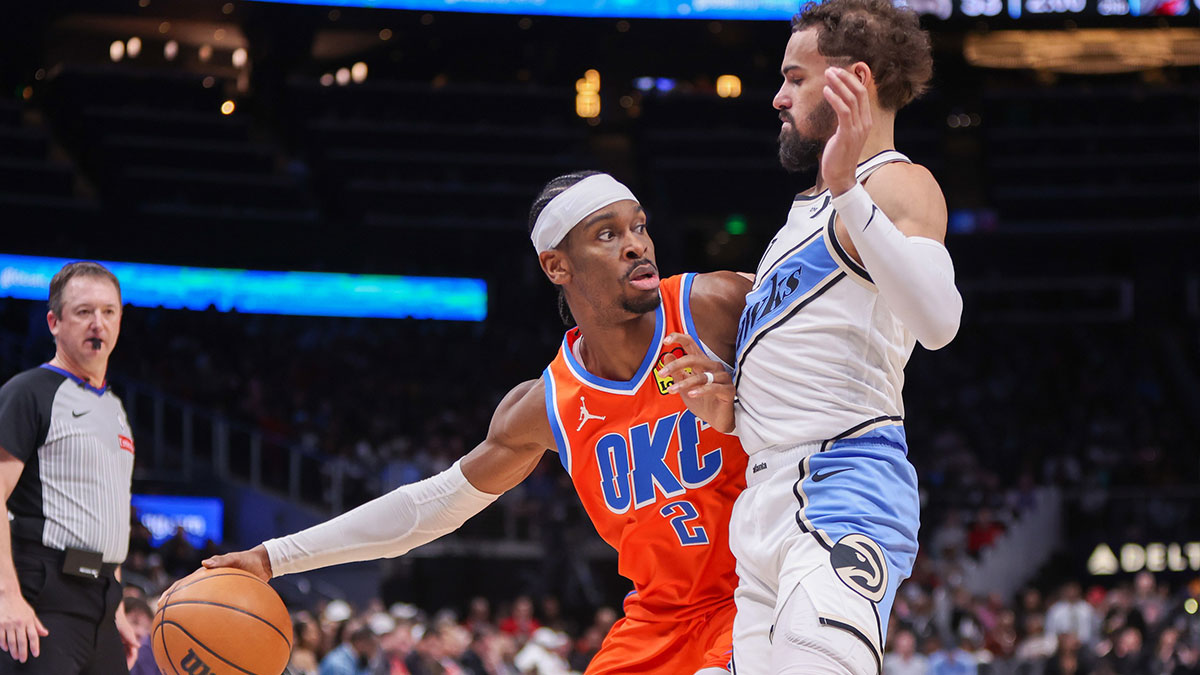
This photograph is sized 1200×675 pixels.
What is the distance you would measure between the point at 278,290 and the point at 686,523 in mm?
21063

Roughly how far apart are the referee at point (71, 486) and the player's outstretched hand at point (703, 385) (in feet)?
9.22

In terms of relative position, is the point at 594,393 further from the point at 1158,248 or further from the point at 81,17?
the point at 1158,248

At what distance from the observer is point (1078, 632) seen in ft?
52.5

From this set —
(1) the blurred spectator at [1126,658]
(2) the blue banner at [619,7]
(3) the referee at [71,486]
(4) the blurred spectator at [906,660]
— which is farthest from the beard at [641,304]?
(2) the blue banner at [619,7]

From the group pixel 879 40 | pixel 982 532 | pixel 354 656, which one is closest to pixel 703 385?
pixel 879 40

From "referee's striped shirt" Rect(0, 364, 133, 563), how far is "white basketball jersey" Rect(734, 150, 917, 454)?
3.14 metres

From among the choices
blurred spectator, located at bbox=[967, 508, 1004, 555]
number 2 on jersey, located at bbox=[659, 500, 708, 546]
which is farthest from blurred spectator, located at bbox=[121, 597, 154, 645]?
blurred spectator, located at bbox=[967, 508, 1004, 555]

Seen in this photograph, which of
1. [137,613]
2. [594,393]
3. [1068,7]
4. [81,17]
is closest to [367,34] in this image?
[81,17]

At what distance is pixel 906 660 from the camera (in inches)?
572

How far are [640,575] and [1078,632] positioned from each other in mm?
13388

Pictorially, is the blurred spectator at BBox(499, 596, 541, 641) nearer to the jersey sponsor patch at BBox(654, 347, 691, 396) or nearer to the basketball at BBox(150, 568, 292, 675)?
the basketball at BBox(150, 568, 292, 675)

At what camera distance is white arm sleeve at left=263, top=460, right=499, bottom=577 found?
4539 millimetres

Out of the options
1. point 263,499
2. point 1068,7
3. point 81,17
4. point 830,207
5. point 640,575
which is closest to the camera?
point 830,207

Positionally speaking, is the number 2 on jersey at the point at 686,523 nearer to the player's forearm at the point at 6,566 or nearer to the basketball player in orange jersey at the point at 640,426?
the basketball player in orange jersey at the point at 640,426
